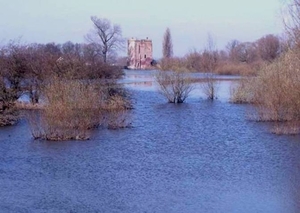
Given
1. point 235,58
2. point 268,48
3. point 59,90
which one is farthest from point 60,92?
point 235,58

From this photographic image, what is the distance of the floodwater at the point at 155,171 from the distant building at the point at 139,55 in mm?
77753

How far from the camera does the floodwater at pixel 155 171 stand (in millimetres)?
9797

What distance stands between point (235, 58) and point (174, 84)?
175ft

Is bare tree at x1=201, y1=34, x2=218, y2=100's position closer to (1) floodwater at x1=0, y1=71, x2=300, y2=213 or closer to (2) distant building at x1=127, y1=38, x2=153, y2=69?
(1) floodwater at x1=0, y1=71, x2=300, y2=213

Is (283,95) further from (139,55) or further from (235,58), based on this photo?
(139,55)

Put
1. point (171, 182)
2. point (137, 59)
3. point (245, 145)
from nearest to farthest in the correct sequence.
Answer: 1. point (171, 182)
2. point (245, 145)
3. point (137, 59)

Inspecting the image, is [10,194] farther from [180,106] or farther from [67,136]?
[180,106]

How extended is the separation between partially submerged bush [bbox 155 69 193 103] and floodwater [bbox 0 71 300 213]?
33.0 feet

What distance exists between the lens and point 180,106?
3000cm

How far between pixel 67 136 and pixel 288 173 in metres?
7.51

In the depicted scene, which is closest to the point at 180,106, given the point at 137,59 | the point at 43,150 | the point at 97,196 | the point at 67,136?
the point at 67,136

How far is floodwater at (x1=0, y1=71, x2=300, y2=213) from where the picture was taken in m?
9.80

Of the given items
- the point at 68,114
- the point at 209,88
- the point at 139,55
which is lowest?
the point at 68,114

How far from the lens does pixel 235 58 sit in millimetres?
83688
